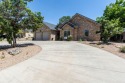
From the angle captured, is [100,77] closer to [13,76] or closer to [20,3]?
[13,76]

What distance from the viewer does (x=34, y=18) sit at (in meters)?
21.2

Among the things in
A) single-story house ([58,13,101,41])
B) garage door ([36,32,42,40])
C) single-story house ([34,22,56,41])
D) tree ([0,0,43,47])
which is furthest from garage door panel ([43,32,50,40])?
tree ([0,0,43,47])

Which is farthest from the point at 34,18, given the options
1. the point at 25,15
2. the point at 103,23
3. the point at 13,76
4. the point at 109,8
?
the point at 109,8

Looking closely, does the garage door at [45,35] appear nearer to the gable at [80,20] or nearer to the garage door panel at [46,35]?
the garage door panel at [46,35]

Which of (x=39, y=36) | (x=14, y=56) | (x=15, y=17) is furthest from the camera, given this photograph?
(x=39, y=36)

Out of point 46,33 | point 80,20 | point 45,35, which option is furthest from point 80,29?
point 45,35

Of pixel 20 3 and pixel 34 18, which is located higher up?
pixel 20 3

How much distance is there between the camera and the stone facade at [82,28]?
31562 millimetres

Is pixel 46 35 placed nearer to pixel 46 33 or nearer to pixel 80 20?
pixel 46 33

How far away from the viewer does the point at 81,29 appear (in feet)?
106

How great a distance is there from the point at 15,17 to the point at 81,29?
50.7ft

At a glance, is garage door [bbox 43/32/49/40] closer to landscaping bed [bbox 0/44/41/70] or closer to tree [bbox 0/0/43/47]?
tree [bbox 0/0/43/47]

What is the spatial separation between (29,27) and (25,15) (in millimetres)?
1798

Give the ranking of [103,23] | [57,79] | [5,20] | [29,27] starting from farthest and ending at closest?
[103,23]
[29,27]
[5,20]
[57,79]
